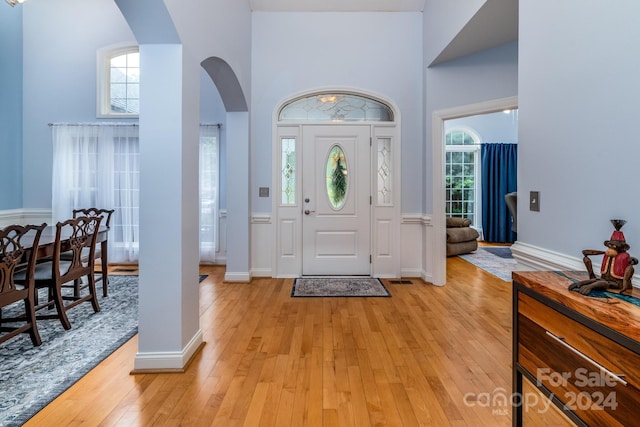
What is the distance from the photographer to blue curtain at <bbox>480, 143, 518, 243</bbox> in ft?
26.1

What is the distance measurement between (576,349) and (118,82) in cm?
637

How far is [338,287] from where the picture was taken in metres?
4.09

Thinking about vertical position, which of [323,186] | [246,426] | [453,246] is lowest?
[246,426]

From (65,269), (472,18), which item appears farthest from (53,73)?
(472,18)

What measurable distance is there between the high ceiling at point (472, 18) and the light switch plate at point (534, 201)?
1812mm

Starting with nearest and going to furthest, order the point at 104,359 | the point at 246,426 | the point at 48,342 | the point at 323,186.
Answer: the point at 246,426 → the point at 104,359 → the point at 48,342 → the point at 323,186

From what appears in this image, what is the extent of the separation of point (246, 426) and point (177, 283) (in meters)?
1.00

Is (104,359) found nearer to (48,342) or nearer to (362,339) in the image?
(48,342)

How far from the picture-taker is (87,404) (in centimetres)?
182

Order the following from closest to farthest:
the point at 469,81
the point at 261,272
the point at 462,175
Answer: the point at 469,81, the point at 261,272, the point at 462,175

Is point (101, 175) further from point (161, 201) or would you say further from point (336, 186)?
point (161, 201)

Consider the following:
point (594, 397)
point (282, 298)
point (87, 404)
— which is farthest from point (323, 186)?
point (594, 397)

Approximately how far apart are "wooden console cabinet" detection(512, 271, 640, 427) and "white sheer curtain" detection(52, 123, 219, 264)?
4522 mm

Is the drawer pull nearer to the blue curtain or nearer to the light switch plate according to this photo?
the light switch plate
